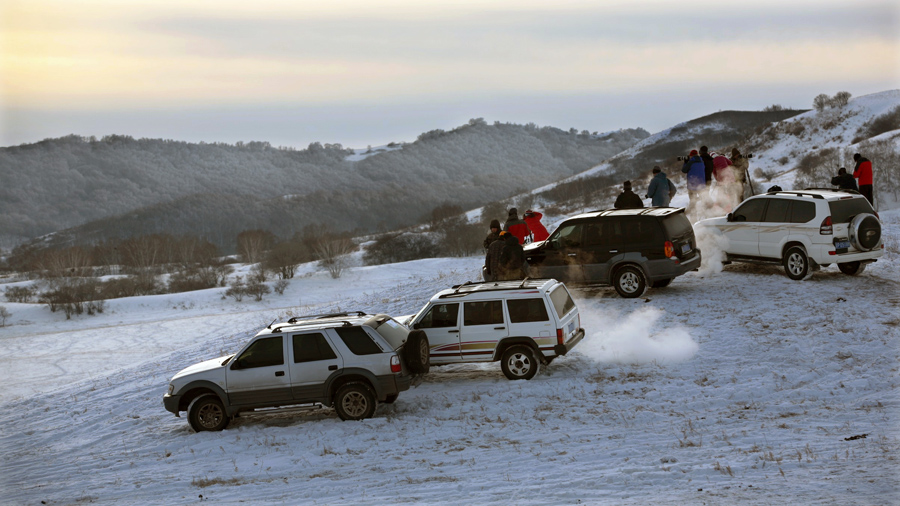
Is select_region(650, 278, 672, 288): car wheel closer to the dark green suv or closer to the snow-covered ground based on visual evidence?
the snow-covered ground

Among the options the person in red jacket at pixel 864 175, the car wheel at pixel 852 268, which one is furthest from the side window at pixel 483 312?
the person in red jacket at pixel 864 175

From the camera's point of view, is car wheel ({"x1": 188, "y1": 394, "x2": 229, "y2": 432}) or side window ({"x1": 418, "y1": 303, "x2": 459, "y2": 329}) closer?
car wheel ({"x1": 188, "y1": 394, "x2": 229, "y2": 432})

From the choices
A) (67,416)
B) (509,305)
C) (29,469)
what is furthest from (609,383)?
(67,416)

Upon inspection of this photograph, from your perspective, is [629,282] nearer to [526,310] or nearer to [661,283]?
[661,283]

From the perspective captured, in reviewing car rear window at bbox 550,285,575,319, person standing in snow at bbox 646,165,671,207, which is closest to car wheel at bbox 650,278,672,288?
person standing in snow at bbox 646,165,671,207

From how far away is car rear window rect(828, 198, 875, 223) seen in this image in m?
16.9

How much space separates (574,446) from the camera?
10.6 metres

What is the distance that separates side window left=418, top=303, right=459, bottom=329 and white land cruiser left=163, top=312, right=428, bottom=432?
2.72 feet

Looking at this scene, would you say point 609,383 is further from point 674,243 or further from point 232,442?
point 232,442

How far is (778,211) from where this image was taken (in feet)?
58.4

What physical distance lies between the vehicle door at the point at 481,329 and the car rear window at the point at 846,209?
28.7 ft

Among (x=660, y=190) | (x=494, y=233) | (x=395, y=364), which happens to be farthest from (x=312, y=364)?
(x=660, y=190)

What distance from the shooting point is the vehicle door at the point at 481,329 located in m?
13.7

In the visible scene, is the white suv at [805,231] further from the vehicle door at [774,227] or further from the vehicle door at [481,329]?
the vehicle door at [481,329]
